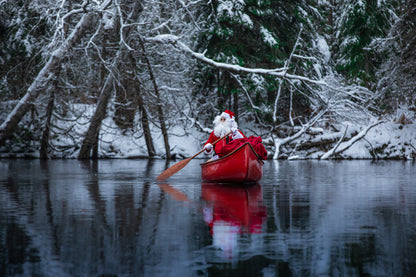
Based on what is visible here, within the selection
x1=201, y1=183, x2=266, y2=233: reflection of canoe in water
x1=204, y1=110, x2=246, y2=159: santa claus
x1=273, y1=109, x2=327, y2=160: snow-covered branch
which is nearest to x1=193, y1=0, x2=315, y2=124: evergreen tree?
x1=273, y1=109, x2=327, y2=160: snow-covered branch

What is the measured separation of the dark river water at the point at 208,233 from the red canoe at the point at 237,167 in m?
1.52

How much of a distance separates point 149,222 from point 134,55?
19.6m

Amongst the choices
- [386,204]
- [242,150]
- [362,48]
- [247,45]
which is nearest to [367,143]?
[362,48]

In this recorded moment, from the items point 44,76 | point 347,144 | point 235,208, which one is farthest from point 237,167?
point 347,144

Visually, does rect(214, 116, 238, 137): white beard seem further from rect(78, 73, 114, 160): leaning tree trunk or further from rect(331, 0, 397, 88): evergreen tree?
rect(331, 0, 397, 88): evergreen tree

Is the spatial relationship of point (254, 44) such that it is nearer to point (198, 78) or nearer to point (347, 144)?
point (198, 78)

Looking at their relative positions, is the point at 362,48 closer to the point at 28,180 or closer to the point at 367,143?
the point at 367,143

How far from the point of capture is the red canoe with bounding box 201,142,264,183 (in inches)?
440

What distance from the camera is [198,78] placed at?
28.8m

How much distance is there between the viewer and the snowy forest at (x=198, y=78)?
23859 millimetres

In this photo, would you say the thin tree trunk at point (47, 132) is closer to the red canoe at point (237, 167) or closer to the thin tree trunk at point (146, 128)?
the thin tree trunk at point (146, 128)

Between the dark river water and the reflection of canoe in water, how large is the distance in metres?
0.01

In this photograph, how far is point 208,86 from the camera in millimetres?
29047

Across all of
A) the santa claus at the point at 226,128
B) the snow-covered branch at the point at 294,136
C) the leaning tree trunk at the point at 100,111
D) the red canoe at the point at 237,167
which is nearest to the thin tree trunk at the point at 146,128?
the leaning tree trunk at the point at 100,111
